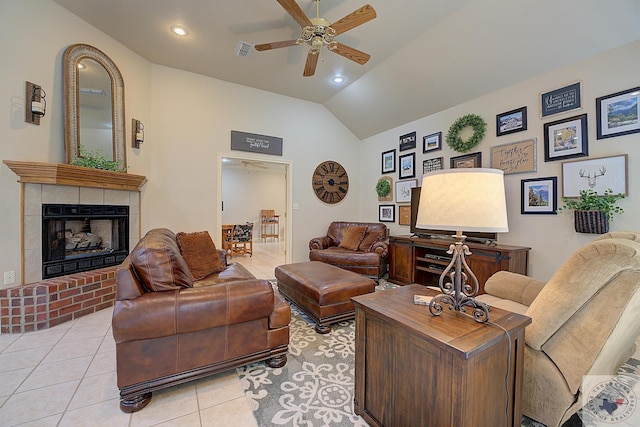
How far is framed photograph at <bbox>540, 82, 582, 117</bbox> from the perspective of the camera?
2674 millimetres

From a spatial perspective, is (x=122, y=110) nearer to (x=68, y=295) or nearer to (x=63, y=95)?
(x=63, y=95)

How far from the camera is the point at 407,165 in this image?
4664 mm

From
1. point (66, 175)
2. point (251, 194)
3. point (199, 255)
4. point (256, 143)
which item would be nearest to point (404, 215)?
point (256, 143)

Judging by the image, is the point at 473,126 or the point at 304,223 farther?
the point at 304,223

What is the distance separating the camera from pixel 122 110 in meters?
3.41

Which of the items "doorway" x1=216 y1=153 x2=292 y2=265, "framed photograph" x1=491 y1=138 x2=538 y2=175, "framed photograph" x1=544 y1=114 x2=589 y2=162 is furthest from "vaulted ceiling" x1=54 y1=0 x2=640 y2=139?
"doorway" x1=216 y1=153 x2=292 y2=265

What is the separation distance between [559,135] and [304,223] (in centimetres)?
391

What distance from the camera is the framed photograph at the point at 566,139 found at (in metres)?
2.64

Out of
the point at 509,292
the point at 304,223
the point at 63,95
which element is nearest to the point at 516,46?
the point at 509,292

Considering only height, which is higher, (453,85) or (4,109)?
(453,85)

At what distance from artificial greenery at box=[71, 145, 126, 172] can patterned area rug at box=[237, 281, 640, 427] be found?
2.88 meters

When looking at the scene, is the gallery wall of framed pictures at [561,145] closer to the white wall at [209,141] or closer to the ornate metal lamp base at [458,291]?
the ornate metal lamp base at [458,291]

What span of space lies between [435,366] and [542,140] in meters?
3.20

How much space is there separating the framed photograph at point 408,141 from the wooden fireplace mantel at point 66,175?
431 cm
